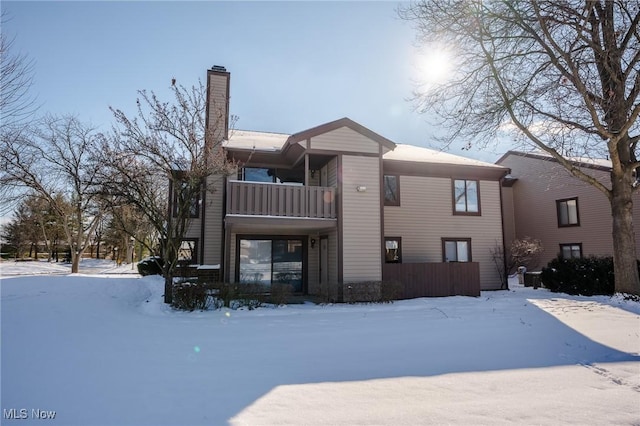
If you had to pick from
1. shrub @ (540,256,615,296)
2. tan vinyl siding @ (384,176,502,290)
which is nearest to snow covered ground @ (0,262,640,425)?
shrub @ (540,256,615,296)

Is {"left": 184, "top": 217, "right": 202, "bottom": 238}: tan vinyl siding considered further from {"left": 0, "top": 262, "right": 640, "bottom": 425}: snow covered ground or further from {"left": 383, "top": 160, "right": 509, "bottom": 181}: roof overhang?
{"left": 383, "top": 160, "right": 509, "bottom": 181}: roof overhang

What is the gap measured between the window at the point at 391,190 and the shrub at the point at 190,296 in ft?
29.3

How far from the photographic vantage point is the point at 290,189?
12.8 metres

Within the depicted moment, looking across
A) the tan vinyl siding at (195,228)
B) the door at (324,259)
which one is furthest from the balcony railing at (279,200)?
the tan vinyl siding at (195,228)

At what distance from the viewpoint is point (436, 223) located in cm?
1688

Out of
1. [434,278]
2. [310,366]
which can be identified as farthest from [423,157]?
[310,366]

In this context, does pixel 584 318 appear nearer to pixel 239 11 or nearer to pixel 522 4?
pixel 522 4

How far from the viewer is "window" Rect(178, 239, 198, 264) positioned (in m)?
16.2

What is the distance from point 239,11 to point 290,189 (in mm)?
5597

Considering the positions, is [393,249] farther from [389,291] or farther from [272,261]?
[272,261]

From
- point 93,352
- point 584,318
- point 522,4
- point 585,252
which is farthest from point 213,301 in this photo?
point 585,252

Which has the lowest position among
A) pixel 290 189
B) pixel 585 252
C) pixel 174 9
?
pixel 585 252

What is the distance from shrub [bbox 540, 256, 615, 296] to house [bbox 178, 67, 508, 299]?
225cm

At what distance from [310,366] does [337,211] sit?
26.5 ft
